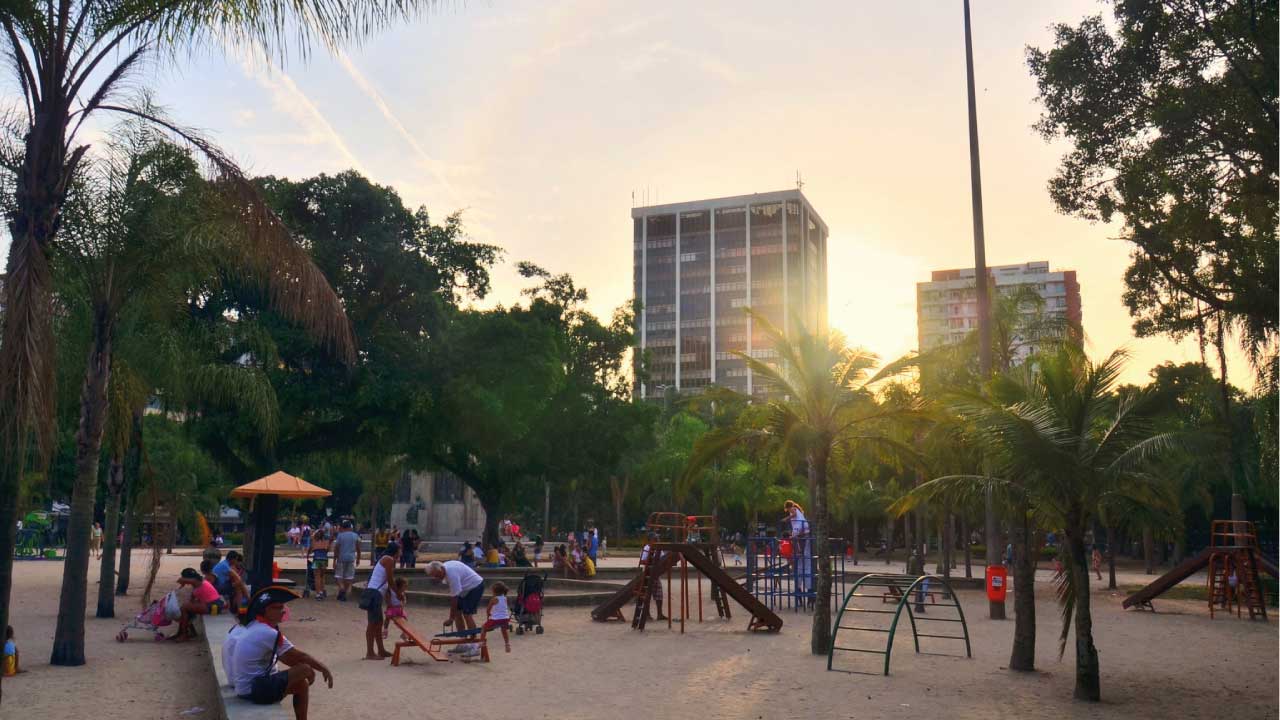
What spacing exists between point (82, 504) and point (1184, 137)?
16.7 meters

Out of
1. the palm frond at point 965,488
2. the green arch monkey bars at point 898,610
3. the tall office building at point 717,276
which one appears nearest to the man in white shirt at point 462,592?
the green arch monkey bars at point 898,610

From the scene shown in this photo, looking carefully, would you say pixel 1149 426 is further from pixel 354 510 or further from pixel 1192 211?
pixel 354 510

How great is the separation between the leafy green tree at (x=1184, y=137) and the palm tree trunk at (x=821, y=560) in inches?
249

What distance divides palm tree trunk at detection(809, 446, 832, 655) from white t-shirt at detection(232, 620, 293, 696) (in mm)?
8699

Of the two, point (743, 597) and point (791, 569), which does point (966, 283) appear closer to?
point (791, 569)

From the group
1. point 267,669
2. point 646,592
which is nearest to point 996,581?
point 646,592

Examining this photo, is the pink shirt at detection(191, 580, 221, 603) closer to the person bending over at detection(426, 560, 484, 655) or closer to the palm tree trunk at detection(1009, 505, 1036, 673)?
the person bending over at detection(426, 560, 484, 655)

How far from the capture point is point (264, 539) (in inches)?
885

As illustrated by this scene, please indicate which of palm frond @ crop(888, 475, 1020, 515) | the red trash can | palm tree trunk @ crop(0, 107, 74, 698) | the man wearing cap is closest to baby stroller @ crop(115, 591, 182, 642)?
palm tree trunk @ crop(0, 107, 74, 698)

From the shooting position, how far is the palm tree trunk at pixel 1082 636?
38.3 feet

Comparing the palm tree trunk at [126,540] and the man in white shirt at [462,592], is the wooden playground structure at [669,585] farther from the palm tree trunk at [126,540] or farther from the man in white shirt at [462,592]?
the palm tree trunk at [126,540]

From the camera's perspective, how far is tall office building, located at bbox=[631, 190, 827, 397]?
135625 millimetres

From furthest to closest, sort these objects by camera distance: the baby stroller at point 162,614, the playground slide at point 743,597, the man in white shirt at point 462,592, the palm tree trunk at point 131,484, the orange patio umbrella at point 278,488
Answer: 1. the orange patio umbrella at point 278,488
2. the palm tree trunk at point 131,484
3. the playground slide at point 743,597
4. the baby stroller at point 162,614
5. the man in white shirt at point 462,592

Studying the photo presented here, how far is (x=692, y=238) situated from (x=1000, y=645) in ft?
412
